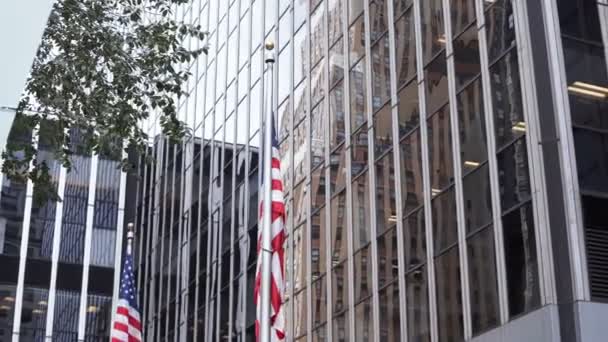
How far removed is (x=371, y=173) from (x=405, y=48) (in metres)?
3.38

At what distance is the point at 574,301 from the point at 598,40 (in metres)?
5.70

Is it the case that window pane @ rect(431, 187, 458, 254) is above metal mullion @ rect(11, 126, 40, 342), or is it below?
below

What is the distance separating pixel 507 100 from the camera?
2145cm

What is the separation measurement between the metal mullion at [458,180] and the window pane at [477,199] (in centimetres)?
15

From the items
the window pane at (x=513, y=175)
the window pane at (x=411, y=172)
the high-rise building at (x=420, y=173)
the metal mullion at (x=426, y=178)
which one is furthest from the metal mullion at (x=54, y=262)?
the window pane at (x=513, y=175)

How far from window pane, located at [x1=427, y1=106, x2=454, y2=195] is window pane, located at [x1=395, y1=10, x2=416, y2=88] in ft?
6.59

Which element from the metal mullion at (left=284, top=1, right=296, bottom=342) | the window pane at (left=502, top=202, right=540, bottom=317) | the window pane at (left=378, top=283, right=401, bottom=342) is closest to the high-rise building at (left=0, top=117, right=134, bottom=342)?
the metal mullion at (left=284, top=1, right=296, bottom=342)

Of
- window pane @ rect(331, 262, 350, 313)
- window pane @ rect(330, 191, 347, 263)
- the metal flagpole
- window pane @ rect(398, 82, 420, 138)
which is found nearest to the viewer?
the metal flagpole

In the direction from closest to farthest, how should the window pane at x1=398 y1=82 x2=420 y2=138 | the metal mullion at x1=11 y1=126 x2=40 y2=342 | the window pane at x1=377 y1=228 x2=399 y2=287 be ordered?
the window pane at x1=377 y1=228 x2=399 y2=287
the window pane at x1=398 y1=82 x2=420 y2=138
the metal mullion at x1=11 y1=126 x2=40 y2=342

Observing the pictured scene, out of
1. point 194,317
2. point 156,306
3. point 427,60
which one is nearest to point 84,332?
point 156,306

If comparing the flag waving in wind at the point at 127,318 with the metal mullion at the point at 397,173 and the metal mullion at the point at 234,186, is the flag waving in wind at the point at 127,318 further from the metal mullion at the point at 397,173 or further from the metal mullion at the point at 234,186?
the metal mullion at the point at 234,186

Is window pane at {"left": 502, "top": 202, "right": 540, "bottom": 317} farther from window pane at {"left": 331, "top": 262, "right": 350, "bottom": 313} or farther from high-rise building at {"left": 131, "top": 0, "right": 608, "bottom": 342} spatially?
window pane at {"left": 331, "top": 262, "right": 350, "bottom": 313}

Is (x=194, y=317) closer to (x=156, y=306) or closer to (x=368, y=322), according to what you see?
(x=156, y=306)

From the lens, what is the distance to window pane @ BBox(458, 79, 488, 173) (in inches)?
872
